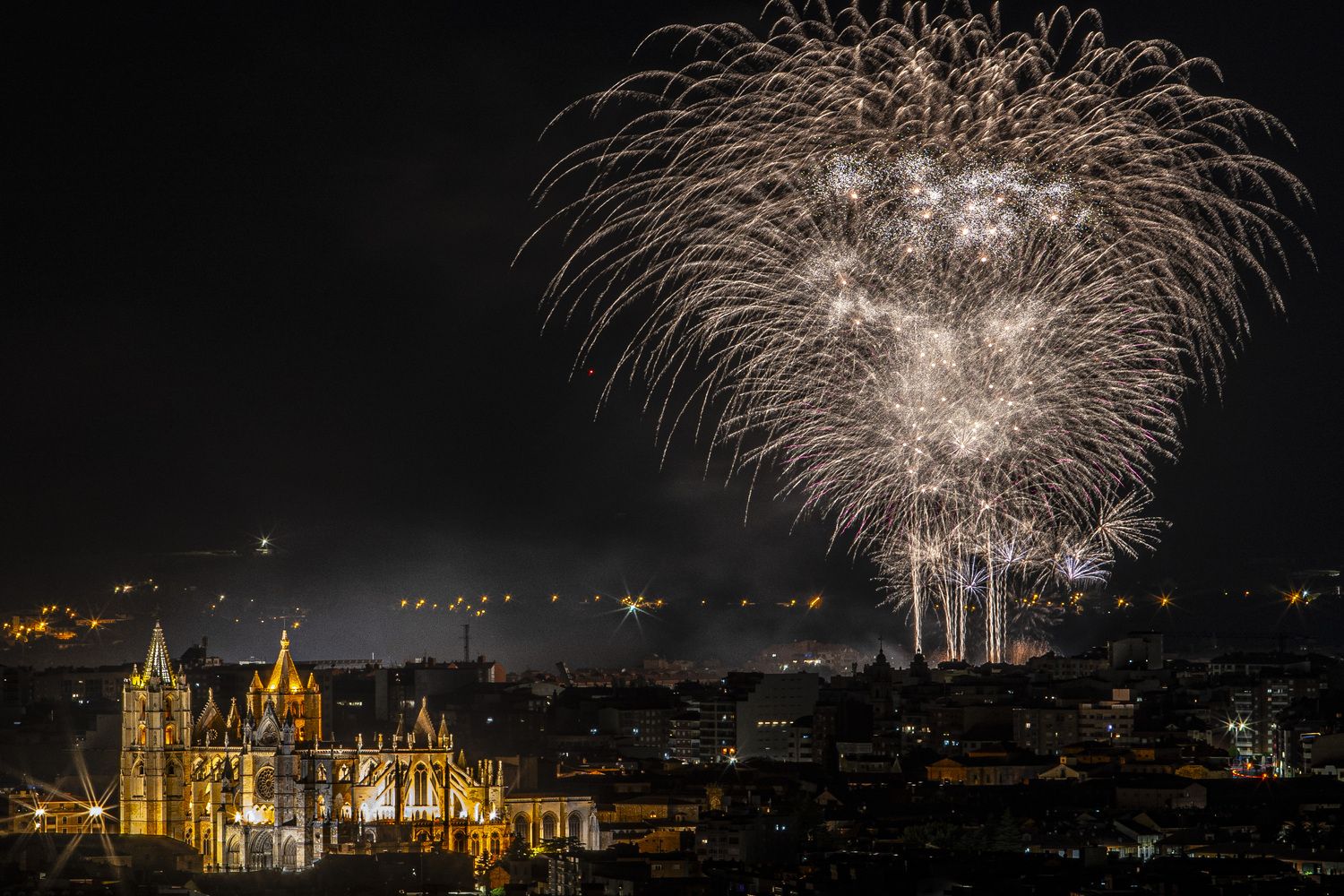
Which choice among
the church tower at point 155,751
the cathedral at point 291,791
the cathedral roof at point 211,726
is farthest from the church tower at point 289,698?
the church tower at point 155,751

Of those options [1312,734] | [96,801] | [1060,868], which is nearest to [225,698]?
[96,801]

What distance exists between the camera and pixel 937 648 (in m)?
131

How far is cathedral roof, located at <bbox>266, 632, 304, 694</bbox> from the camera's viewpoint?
66875mm

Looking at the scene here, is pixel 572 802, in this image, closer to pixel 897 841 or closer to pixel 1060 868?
pixel 897 841

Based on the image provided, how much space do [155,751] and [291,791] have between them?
550cm

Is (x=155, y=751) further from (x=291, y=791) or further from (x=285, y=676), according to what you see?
(x=291, y=791)

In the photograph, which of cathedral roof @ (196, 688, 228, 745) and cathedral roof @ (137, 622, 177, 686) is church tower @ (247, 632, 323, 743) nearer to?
cathedral roof @ (196, 688, 228, 745)

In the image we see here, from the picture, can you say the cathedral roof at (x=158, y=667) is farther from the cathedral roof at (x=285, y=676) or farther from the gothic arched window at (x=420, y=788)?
the gothic arched window at (x=420, y=788)

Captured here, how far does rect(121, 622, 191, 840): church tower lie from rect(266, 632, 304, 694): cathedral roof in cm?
282

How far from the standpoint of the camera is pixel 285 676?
67.4 meters

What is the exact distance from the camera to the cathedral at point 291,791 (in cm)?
5981

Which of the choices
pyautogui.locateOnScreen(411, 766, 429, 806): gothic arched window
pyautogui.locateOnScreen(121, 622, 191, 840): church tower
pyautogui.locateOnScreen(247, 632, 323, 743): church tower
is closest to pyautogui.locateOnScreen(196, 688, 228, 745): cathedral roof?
pyautogui.locateOnScreen(121, 622, 191, 840): church tower

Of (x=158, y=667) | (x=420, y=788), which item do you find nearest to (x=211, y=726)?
(x=158, y=667)

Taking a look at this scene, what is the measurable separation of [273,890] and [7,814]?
19995mm
